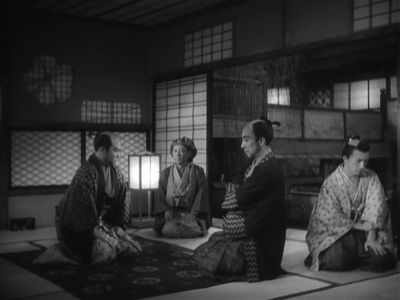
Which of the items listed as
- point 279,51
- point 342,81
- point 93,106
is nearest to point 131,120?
point 93,106

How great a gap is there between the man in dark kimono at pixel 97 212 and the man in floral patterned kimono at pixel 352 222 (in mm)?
1837

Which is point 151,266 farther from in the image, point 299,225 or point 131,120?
point 131,120

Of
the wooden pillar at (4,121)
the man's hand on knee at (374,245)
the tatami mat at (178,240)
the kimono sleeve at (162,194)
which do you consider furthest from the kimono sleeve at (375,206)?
the wooden pillar at (4,121)

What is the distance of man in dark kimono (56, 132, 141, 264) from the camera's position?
4.46 meters

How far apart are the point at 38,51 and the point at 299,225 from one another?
4.57 metres

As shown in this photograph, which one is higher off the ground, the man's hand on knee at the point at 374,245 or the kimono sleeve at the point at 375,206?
the kimono sleeve at the point at 375,206

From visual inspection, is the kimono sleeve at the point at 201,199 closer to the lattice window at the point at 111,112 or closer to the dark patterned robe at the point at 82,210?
the dark patterned robe at the point at 82,210

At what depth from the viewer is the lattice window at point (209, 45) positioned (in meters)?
6.91

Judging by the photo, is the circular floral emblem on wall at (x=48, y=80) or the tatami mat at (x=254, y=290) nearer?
the tatami mat at (x=254, y=290)

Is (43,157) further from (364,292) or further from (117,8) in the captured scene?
(364,292)

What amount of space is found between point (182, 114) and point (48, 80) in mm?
2108

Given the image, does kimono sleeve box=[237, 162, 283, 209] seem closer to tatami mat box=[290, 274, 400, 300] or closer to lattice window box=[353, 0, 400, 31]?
tatami mat box=[290, 274, 400, 300]

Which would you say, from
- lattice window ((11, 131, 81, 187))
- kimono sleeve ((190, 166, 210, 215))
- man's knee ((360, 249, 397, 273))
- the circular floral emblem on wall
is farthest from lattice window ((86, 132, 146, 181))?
man's knee ((360, 249, 397, 273))

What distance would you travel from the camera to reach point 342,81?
13.0 m
